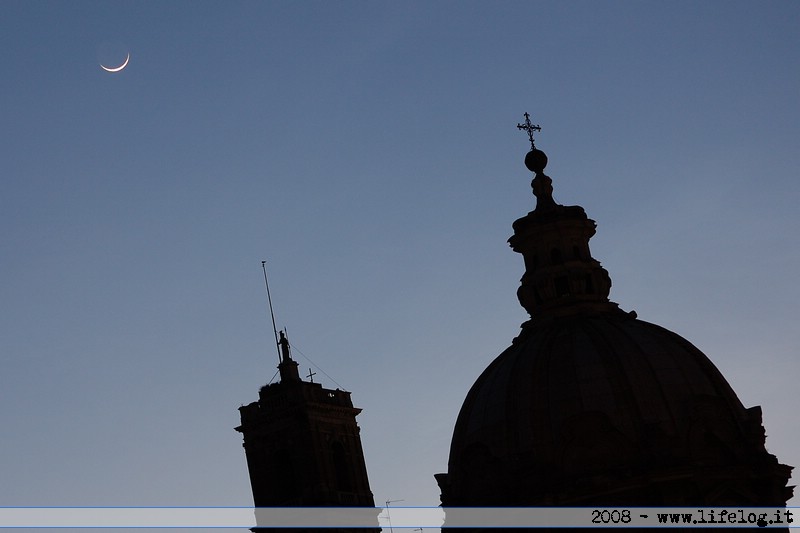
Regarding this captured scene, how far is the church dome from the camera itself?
7838 centimetres

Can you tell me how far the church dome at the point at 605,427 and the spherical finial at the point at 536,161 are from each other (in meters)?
9.84

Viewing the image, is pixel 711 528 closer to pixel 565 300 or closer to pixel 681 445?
pixel 681 445

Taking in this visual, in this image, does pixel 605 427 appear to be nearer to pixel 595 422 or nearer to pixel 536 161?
pixel 595 422

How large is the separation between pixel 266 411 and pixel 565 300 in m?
16.5

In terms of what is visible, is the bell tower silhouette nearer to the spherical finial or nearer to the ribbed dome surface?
the ribbed dome surface

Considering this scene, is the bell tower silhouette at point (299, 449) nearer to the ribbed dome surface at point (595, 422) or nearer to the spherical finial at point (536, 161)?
the ribbed dome surface at point (595, 422)

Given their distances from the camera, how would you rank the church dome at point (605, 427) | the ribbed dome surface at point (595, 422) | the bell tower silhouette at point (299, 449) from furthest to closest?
the bell tower silhouette at point (299, 449) < the ribbed dome surface at point (595, 422) < the church dome at point (605, 427)

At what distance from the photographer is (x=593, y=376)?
8138cm

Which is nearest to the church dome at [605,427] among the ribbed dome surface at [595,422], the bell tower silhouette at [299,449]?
the ribbed dome surface at [595,422]

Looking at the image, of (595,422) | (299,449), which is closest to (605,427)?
(595,422)

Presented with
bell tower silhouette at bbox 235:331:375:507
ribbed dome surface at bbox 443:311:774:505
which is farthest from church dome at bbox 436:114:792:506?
bell tower silhouette at bbox 235:331:375:507

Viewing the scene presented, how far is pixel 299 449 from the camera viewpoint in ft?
296

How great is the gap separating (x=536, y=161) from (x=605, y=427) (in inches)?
754

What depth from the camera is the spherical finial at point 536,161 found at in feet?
307
